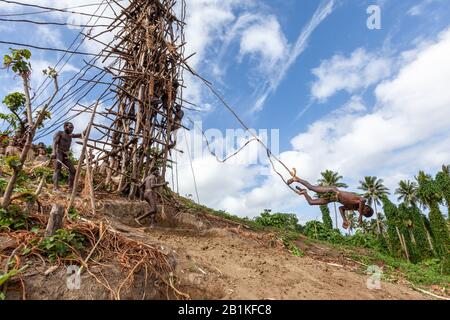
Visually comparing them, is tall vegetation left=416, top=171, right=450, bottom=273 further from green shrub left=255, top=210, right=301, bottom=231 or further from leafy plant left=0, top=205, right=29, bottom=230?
leafy plant left=0, top=205, right=29, bottom=230

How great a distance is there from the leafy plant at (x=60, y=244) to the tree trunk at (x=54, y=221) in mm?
63

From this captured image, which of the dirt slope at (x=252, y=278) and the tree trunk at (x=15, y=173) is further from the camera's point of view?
the dirt slope at (x=252, y=278)

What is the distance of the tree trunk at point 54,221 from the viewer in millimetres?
4012

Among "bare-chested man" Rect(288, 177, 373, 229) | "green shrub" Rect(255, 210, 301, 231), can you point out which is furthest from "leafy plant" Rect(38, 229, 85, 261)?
"green shrub" Rect(255, 210, 301, 231)

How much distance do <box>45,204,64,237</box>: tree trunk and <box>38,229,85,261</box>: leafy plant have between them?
0.21ft

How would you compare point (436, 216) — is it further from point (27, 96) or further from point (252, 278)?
point (27, 96)

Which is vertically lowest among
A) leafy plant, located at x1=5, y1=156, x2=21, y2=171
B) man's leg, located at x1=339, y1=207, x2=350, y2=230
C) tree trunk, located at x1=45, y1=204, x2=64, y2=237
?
tree trunk, located at x1=45, y1=204, x2=64, y2=237

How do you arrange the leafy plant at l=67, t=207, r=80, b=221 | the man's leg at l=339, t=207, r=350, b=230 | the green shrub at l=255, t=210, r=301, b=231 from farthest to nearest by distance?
the green shrub at l=255, t=210, r=301, b=231 → the man's leg at l=339, t=207, r=350, b=230 → the leafy plant at l=67, t=207, r=80, b=221

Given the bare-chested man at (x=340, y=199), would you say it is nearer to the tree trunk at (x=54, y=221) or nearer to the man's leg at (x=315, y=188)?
the man's leg at (x=315, y=188)

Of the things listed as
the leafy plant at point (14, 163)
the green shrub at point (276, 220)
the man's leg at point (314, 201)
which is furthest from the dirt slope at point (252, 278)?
the green shrub at point (276, 220)

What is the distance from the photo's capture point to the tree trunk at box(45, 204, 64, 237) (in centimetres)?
401

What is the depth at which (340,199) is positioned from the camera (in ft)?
22.6

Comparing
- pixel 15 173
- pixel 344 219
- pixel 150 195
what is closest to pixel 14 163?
pixel 15 173

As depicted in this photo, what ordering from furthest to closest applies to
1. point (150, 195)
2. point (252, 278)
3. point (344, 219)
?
1. point (150, 195)
2. point (344, 219)
3. point (252, 278)
